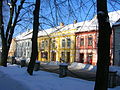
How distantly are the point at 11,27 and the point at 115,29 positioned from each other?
54.5 ft

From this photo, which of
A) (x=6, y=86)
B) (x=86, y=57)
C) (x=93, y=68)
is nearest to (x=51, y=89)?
(x=6, y=86)

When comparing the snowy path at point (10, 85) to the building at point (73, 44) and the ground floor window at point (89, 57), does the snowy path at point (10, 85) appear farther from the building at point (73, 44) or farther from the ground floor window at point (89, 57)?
the ground floor window at point (89, 57)

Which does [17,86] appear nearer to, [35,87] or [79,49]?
[35,87]

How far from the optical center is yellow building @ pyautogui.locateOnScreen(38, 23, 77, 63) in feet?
125

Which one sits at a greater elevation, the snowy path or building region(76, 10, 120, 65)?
building region(76, 10, 120, 65)

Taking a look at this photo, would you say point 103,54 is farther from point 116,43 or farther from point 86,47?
point 86,47

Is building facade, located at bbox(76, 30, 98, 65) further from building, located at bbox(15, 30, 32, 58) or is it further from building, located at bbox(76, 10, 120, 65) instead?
building, located at bbox(15, 30, 32, 58)

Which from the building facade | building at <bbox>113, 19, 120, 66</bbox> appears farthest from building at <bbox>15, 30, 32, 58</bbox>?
building at <bbox>113, 19, 120, 66</bbox>

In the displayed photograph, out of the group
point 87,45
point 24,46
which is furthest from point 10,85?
point 24,46

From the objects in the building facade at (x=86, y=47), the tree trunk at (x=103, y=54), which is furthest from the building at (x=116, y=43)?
the tree trunk at (x=103, y=54)

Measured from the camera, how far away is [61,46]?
41.1 metres

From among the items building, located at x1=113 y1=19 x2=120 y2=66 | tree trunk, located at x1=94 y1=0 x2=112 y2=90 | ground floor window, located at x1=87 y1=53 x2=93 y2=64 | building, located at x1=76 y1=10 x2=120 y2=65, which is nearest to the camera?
tree trunk, located at x1=94 y1=0 x2=112 y2=90

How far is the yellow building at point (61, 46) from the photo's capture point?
38.1 meters

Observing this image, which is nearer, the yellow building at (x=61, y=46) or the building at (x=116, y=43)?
the building at (x=116, y=43)
